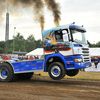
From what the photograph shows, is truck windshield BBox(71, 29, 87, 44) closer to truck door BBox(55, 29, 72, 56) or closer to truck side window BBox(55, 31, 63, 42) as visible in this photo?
truck door BBox(55, 29, 72, 56)

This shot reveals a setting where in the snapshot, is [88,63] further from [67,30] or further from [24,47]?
[24,47]

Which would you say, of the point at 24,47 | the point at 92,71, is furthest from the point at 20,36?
the point at 92,71

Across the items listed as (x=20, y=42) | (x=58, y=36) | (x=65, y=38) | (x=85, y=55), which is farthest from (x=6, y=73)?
(x=20, y=42)

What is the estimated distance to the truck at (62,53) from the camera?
337 inches

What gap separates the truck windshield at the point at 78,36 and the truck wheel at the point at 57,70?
154cm

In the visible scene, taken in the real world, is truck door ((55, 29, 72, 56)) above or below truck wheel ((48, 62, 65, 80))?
above

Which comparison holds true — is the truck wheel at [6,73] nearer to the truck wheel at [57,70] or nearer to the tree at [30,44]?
the truck wheel at [57,70]

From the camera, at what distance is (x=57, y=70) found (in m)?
8.74

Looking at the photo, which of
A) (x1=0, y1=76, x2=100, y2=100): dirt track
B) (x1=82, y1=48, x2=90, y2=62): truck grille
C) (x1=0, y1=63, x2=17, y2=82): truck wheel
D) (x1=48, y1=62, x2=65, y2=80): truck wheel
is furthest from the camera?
(x1=0, y1=63, x2=17, y2=82): truck wheel

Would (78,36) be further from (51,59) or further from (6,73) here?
Answer: (6,73)

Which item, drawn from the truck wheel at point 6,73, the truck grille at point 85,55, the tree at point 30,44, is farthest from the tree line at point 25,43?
the truck grille at point 85,55

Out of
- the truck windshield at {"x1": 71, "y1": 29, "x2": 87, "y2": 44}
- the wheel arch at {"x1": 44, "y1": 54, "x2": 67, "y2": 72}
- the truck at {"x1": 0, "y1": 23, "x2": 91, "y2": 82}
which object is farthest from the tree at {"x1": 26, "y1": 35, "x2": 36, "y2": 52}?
the truck windshield at {"x1": 71, "y1": 29, "x2": 87, "y2": 44}

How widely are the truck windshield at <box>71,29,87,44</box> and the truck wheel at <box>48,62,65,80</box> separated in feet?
5.04

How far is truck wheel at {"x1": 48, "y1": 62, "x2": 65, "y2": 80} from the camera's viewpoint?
855 centimetres
